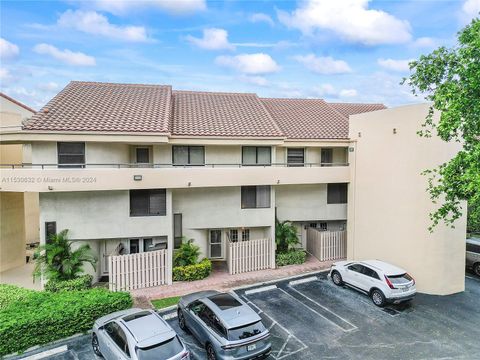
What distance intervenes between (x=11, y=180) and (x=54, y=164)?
6.46 feet

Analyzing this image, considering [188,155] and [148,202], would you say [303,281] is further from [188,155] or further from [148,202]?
[188,155]

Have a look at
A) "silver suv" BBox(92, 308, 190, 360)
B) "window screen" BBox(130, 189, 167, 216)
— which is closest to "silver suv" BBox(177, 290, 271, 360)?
"silver suv" BBox(92, 308, 190, 360)

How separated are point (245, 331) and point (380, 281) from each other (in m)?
7.15

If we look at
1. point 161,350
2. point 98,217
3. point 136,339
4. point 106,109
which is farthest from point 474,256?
point 106,109

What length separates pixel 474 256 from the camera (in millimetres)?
17469

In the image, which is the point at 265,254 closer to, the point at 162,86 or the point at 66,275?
the point at 66,275

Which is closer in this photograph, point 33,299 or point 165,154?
point 33,299

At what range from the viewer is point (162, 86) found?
2152cm

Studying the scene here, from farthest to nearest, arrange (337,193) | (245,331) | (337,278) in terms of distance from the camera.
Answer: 1. (337,193)
2. (337,278)
3. (245,331)

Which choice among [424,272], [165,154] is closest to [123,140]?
[165,154]

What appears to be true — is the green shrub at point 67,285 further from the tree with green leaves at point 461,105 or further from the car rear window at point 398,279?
the tree with green leaves at point 461,105

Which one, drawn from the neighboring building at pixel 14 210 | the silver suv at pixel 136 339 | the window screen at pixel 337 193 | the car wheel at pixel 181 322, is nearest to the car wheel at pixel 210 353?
the silver suv at pixel 136 339

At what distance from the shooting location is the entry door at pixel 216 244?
1864cm

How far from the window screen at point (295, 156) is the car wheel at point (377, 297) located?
29.1 ft
